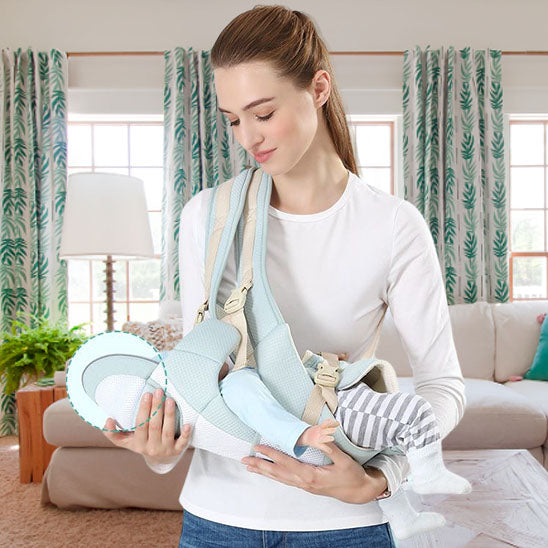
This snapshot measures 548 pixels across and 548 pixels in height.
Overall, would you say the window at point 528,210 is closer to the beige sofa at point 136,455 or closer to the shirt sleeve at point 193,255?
the beige sofa at point 136,455

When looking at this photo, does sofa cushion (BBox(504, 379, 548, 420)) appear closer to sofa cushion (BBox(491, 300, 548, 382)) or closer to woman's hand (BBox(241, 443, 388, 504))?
sofa cushion (BBox(491, 300, 548, 382))

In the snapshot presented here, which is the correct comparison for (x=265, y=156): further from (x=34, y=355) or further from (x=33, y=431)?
(x=34, y=355)

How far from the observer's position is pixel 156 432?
0.87 m

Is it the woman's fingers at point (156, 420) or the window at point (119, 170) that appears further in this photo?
the window at point (119, 170)

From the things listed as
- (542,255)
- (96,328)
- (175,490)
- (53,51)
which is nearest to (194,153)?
(53,51)

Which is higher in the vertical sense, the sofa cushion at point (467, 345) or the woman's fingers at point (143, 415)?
the woman's fingers at point (143, 415)

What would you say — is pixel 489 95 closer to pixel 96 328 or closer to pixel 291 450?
pixel 96 328

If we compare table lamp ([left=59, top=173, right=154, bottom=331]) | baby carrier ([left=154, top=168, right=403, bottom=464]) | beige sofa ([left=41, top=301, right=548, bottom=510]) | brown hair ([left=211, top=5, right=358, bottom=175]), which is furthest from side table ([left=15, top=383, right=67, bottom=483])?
brown hair ([left=211, top=5, right=358, bottom=175])

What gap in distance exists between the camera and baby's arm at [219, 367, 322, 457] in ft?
2.62

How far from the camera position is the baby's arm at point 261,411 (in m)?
0.80

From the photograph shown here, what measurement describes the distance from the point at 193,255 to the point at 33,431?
251 centimetres

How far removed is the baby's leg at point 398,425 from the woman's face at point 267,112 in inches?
15.1

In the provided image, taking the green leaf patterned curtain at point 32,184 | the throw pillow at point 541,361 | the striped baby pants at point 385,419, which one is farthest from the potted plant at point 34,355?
the striped baby pants at point 385,419

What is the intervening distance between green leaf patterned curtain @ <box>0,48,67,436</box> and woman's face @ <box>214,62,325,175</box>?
3.72 metres
